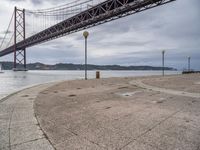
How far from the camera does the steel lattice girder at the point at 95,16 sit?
90.6 feet

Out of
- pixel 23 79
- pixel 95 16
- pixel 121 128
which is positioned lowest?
pixel 23 79

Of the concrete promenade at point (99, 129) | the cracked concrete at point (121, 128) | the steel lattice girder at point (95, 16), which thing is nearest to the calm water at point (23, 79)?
the concrete promenade at point (99, 129)

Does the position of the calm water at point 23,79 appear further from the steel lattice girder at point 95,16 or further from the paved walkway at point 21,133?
the steel lattice girder at point 95,16

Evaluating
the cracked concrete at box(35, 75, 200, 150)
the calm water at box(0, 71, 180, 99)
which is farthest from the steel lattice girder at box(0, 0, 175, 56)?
the cracked concrete at box(35, 75, 200, 150)

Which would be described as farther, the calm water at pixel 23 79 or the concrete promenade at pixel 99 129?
the calm water at pixel 23 79

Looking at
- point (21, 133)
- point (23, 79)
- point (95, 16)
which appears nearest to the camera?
point (21, 133)

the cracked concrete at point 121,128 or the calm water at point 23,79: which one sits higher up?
the cracked concrete at point 121,128

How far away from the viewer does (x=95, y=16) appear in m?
37.1

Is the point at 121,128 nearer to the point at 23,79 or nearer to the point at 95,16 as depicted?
the point at 23,79

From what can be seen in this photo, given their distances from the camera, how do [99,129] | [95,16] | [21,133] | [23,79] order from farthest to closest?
[95,16] < [23,79] < [99,129] < [21,133]

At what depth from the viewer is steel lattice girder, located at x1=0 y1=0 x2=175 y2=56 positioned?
27.6m

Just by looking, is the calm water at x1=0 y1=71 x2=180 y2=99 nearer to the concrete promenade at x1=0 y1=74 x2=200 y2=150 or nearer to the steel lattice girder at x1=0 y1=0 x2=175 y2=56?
the concrete promenade at x1=0 y1=74 x2=200 y2=150

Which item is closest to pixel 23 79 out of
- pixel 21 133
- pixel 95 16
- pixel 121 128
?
pixel 95 16

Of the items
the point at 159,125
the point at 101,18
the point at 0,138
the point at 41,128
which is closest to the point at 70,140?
the point at 41,128
